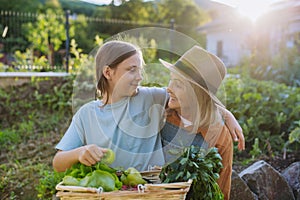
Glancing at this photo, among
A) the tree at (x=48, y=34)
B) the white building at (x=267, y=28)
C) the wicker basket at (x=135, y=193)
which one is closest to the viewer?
the wicker basket at (x=135, y=193)

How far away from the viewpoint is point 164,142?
1.97 m

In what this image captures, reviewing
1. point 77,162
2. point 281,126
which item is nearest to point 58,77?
point 281,126

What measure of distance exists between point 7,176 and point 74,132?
213 cm

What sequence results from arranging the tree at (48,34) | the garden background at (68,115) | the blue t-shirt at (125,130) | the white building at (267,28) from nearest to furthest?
the blue t-shirt at (125,130) < the garden background at (68,115) < the tree at (48,34) < the white building at (267,28)

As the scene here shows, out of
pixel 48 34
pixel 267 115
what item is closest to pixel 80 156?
A: pixel 267 115

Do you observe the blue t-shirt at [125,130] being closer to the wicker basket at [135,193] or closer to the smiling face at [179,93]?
the smiling face at [179,93]

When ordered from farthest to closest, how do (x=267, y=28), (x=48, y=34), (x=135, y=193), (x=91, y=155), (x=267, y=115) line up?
1. (x=267, y=28)
2. (x=48, y=34)
3. (x=267, y=115)
4. (x=91, y=155)
5. (x=135, y=193)

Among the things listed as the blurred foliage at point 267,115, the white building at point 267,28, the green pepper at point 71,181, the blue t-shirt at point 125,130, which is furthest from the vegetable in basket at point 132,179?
the white building at point 267,28

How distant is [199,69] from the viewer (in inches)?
71.3

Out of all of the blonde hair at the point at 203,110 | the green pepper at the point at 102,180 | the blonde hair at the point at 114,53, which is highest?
the blonde hair at the point at 114,53

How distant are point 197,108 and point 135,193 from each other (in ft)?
2.03

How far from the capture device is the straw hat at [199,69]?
5.92ft

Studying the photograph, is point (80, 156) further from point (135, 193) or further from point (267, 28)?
point (267, 28)

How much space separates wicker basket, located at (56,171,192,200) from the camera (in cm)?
139
